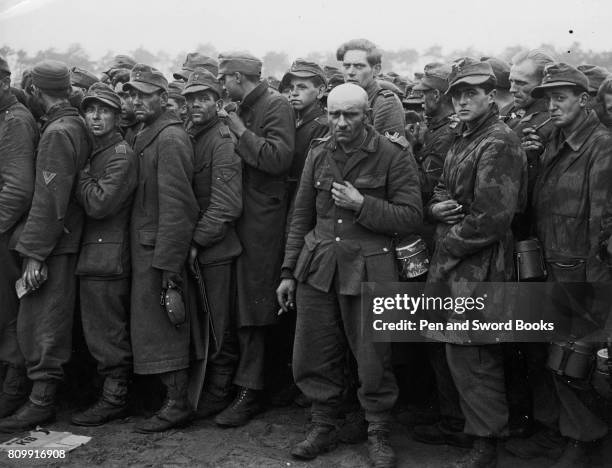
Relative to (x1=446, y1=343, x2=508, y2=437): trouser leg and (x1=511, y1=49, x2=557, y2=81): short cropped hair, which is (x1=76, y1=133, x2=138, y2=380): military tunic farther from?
(x1=511, y1=49, x2=557, y2=81): short cropped hair

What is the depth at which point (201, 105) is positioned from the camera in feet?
16.8

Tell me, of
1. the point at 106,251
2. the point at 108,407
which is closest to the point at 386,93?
the point at 106,251

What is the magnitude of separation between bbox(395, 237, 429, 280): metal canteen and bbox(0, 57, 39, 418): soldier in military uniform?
8.78 feet

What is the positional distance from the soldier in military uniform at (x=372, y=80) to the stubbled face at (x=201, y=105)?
113cm

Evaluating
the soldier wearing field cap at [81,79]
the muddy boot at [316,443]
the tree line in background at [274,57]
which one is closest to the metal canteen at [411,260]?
the muddy boot at [316,443]

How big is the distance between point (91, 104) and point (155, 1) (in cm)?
297

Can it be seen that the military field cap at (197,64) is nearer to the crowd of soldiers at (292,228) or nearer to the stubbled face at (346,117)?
the crowd of soldiers at (292,228)

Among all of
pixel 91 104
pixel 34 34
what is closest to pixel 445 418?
pixel 91 104

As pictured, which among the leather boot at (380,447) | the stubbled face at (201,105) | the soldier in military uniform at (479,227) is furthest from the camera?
the stubbled face at (201,105)

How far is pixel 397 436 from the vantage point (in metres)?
4.91

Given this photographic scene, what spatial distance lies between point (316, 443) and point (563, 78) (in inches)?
107

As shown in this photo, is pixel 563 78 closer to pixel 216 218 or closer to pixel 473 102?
pixel 473 102

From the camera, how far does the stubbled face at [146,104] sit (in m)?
5.06

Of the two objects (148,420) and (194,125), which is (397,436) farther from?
(194,125)
